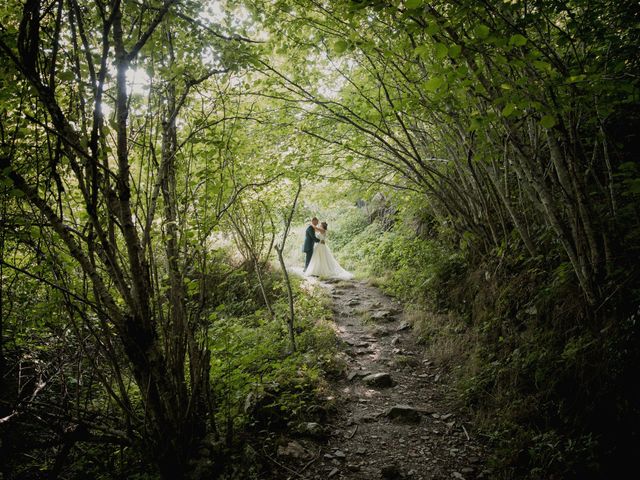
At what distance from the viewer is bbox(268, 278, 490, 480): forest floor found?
3.34 meters

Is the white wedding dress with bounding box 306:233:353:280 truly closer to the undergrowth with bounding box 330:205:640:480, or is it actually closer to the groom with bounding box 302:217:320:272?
the groom with bounding box 302:217:320:272

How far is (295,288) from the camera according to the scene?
8766mm

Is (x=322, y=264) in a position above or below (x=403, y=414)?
above

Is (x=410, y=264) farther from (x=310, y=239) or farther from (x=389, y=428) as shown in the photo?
(x=389, y=428)

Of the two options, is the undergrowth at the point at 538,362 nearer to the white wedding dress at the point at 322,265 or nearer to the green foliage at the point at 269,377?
the green foliage at the point at 269,377

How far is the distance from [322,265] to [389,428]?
8.19 meters

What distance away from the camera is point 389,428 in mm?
4031

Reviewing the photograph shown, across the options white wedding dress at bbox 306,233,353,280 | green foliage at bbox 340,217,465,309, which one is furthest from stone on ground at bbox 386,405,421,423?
white wedding dress at bbox 306,233,353,280

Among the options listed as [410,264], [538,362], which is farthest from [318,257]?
[538,362]

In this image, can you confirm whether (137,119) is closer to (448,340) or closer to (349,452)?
(349,452)

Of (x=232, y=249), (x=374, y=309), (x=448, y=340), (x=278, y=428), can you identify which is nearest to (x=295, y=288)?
(x=374, y=309)

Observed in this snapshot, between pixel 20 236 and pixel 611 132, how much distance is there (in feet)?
23.5

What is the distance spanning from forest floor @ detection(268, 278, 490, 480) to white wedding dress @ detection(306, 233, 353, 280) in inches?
222

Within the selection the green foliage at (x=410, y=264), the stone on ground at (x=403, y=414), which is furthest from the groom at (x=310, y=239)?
the stone on ground at (x=403, y=414)
